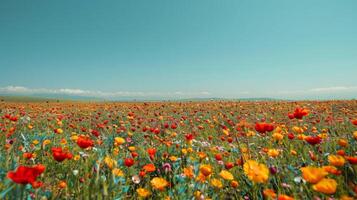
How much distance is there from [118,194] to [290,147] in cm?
274

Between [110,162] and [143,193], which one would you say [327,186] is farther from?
[110,162]

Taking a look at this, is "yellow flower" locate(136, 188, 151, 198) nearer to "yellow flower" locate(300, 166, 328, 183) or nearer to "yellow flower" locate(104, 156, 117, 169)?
"yellow flower" locate(104, 156, 117, 169)

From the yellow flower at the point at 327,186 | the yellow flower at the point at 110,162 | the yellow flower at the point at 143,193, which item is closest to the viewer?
the yellow flower at the point at 327,186

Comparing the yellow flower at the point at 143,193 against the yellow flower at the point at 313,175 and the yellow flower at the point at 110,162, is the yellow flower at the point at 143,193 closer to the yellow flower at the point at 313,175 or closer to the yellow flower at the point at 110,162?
the yellow flower at the point at 110,162

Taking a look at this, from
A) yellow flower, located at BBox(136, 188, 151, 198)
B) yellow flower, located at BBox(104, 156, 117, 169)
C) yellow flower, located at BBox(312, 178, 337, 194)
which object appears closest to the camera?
yellow flower, located at BBox(312, 178, 337, 194)

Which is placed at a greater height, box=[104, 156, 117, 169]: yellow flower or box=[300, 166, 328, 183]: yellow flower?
box=[300, 166, 328, 183]: yellow flower

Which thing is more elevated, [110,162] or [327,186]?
[327,186]

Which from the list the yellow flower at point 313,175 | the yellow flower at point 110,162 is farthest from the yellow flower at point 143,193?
the yellow flower at point 313,175

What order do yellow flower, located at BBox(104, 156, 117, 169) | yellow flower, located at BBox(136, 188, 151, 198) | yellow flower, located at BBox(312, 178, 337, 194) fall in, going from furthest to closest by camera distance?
1. yellow flower, located at BBox(104, 156, 117, 169)
2. yellow flower, located at BBox(136, 188, 151, 198)
3. yellow flower, located at BBox(312, 178, 337, 194)

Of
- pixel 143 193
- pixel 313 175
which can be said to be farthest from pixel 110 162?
pixel 313 175

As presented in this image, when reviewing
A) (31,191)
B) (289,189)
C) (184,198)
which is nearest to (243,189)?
(289,189)

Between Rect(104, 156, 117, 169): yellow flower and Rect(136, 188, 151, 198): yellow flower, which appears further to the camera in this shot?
Rect(104, 156, 117, 169): yellow flower

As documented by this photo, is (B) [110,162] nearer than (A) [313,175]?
No

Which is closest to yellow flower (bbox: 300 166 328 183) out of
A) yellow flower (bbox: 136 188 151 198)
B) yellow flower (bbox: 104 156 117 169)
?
yellow flower (bbox: 136 188 151 198)
